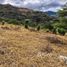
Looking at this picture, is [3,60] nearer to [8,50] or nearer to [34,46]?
[8,50]

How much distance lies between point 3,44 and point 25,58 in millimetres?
2313

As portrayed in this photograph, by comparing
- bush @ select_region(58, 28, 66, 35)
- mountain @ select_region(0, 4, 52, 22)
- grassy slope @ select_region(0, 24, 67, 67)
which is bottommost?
mountain @ select_region(0, 4, 52, 22)

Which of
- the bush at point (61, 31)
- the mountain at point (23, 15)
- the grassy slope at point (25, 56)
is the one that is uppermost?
the grassy slope at point (25, 56)

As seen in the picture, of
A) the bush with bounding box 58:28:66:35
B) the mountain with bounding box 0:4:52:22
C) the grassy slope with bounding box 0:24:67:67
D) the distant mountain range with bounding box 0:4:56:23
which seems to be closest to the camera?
the grassy slope with bounding box 0:24:67:67

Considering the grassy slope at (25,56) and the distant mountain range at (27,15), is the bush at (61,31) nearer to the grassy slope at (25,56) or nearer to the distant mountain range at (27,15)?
the grassy slope at (25,56)

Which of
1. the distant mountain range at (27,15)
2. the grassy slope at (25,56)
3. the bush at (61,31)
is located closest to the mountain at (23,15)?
the distant mountain range at (27,15)

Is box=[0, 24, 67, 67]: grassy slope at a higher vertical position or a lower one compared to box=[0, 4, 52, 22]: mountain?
higher

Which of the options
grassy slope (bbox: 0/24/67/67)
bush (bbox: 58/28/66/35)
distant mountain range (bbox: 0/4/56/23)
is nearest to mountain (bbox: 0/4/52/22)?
distant mountain range (bbox: 0/4/56/23)

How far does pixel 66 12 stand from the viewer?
84.2 ft

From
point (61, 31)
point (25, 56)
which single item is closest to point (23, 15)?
point (61, 31)

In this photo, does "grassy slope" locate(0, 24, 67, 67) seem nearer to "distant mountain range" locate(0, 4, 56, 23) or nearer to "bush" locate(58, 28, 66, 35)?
"bush" locate(58, 28, 66, 35)

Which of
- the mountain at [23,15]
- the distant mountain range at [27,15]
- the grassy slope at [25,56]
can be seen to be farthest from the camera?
the mountain at [23,15]

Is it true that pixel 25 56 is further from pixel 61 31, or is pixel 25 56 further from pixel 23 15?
pixel 23 15

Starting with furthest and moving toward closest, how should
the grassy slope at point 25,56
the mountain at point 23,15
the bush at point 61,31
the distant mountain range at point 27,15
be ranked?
the mountain at point 23,15 → the distant mountain range at point 27,15 → the bush at point 61,31 → the grassy slope at point 25,56
